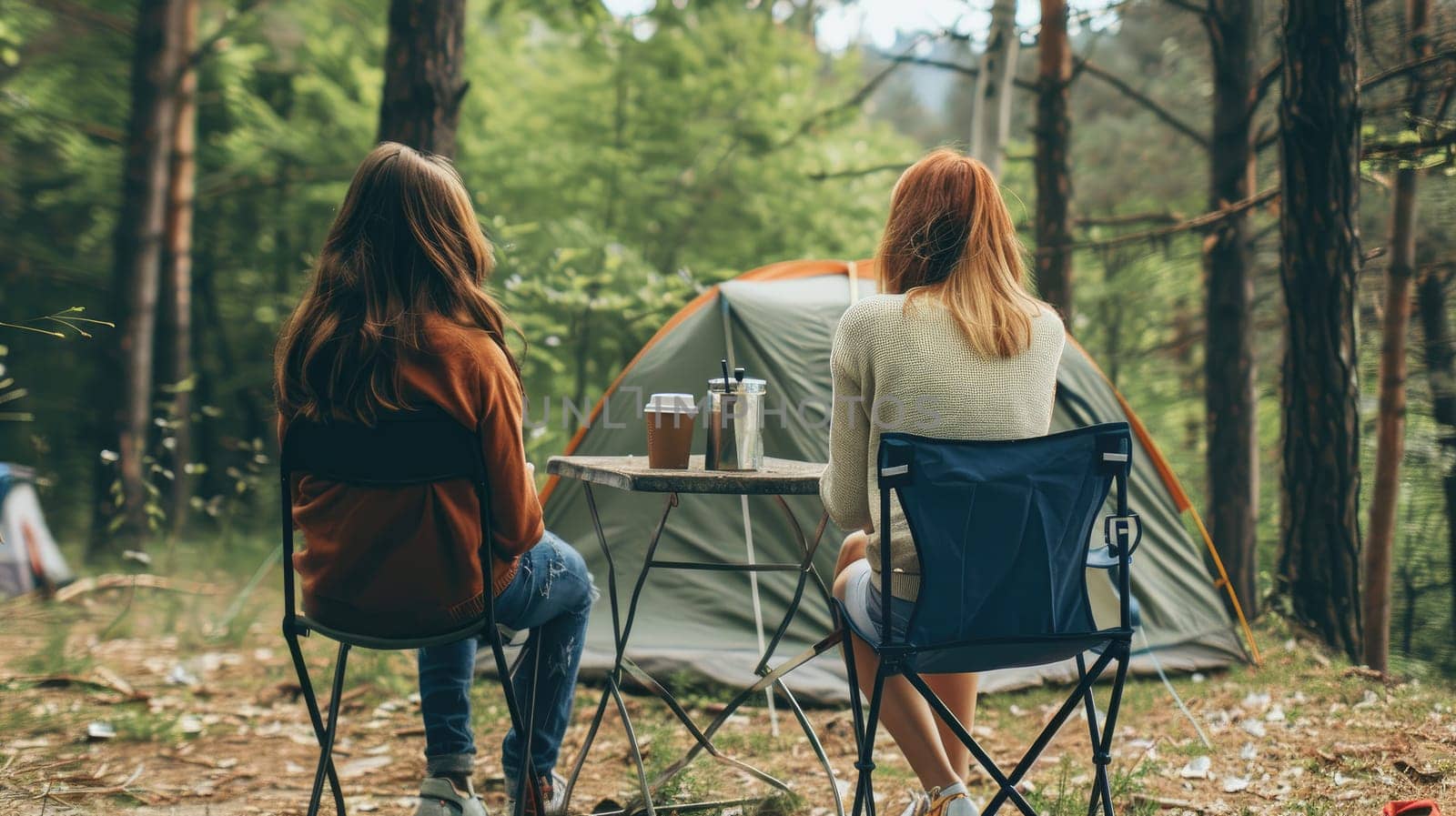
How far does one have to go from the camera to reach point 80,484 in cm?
1164

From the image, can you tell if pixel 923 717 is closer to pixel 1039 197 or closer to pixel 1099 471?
pixel 1099 471

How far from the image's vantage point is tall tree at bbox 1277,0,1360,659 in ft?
14.3

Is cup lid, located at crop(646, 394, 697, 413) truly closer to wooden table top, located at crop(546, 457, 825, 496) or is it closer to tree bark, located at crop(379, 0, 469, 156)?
wooden table top, located at crop(546, 457, 825, 496)

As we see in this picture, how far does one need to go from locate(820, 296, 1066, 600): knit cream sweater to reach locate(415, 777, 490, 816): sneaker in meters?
1.02

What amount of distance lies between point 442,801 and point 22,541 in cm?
390

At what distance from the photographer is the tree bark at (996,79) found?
625 centimetres

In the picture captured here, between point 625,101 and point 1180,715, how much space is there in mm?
6787

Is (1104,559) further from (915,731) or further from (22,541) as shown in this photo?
(22,541)

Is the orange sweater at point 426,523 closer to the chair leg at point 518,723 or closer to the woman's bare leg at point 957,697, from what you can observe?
the chair leg at point 518,723

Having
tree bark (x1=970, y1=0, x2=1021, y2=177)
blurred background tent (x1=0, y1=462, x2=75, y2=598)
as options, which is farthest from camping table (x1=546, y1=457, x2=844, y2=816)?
tree bark (x1=970, y1=0, x2=1021, y2=177)

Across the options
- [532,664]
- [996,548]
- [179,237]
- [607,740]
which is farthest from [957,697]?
[179,237]

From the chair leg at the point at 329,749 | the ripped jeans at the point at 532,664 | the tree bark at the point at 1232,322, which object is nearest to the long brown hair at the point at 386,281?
the ripped jeans at the point at 532,664

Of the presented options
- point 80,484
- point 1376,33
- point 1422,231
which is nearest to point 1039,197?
point 1376,33

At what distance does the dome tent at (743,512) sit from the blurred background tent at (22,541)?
2.68 metres
